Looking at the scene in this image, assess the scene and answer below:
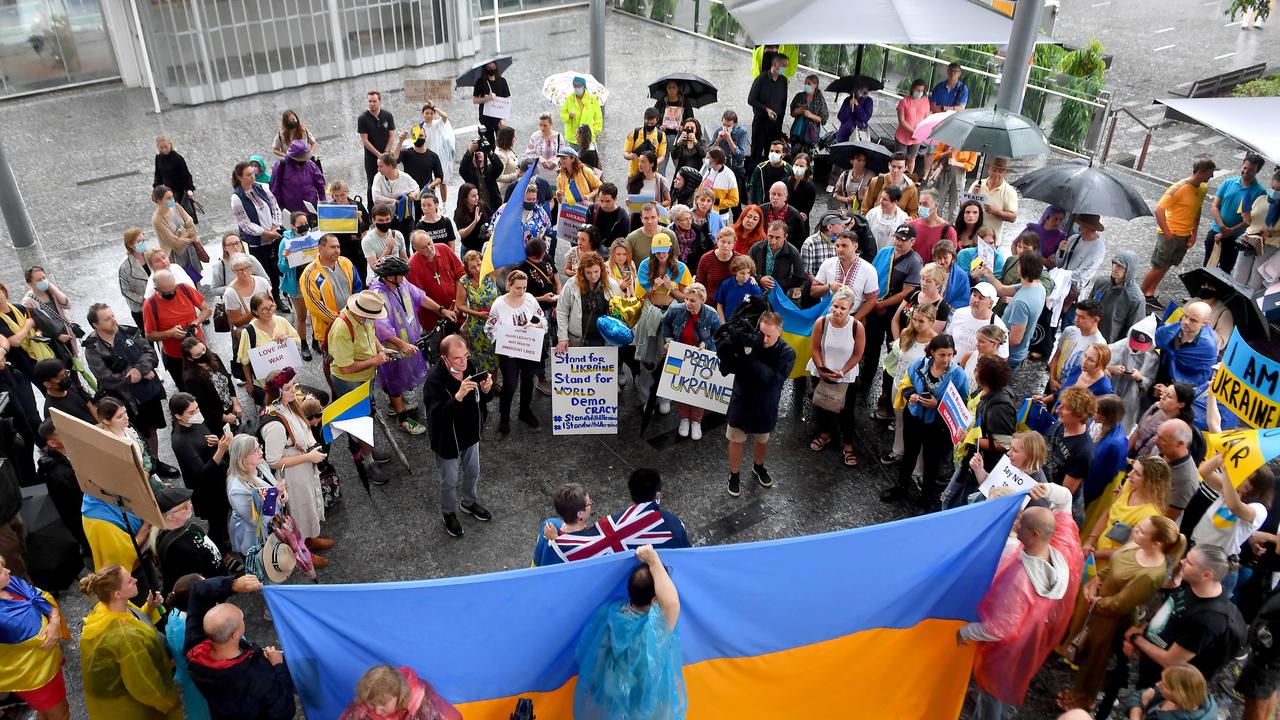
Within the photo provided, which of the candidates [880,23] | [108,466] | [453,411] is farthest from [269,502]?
[880,23]

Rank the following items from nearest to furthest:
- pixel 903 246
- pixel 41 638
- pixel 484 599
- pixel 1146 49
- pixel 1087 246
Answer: pixel 484 599 < pixel 41 638 < pixel 903 246 < pixel 1087 246 < pixel 1146 49

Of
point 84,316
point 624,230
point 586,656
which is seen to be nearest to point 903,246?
point 624,230

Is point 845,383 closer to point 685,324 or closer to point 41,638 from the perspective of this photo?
point 685,324

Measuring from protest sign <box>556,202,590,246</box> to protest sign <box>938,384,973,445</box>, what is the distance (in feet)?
15.8

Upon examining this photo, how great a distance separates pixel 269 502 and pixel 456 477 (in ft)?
4.91

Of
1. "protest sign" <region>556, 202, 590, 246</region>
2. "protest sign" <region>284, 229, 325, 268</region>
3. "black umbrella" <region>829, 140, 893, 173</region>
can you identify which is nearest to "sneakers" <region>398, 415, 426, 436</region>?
"protest sign" <region>284, 229, 325, 268</region>

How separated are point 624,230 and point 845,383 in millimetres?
3244

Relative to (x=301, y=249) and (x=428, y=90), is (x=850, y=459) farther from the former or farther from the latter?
(x=428, y=90)

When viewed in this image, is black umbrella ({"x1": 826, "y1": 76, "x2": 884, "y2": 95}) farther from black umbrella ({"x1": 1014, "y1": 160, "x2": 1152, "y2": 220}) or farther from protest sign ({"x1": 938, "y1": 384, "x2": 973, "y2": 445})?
protest sign ({"x1": 938, "y1": 384, "x2": 973, "y2": 445})

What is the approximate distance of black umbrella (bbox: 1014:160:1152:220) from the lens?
908 centimetres

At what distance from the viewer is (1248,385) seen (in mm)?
6719

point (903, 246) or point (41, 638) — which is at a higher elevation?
point (903, 246)

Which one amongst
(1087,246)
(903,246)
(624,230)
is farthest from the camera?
(624,230)

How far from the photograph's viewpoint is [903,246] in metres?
8.93
